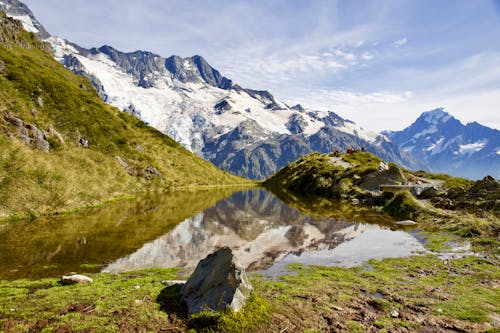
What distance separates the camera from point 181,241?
2936 cm

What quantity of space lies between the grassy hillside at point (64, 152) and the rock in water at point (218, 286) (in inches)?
1107

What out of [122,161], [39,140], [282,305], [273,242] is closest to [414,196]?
[273,242]

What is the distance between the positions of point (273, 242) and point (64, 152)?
42925 mm

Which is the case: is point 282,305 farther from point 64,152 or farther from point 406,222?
point 64,152

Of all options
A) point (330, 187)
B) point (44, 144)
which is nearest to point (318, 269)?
point (44, 144)

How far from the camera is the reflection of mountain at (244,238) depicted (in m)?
23.2

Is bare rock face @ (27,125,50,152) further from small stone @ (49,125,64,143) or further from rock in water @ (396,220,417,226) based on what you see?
rock in water @ (396,220,417,226)

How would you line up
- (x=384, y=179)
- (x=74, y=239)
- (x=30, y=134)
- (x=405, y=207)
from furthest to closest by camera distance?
Result: (x=384, y=179)
(x=30, y=134)
(x=405, y=207)
(x=74, y=239)

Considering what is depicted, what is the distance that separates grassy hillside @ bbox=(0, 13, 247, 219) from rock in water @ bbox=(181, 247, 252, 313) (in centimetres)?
2812

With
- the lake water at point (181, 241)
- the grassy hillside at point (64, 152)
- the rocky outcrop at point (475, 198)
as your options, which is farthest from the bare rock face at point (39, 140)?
the rocky outcrop at point (475, 198)

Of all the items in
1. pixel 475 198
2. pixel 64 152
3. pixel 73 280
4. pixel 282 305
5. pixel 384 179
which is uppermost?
pixel 384 179

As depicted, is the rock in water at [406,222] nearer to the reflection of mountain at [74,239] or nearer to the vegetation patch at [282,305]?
the vegetation patch at [282,305]

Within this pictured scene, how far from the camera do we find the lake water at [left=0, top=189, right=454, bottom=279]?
21.6m

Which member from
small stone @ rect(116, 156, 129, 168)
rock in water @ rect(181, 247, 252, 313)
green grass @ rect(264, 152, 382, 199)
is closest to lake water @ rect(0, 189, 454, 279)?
rock in water @ rect(181, 247, 252, 313)
